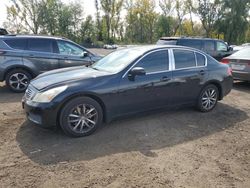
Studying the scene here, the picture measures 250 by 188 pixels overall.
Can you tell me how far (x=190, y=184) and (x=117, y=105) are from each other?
1957 mm

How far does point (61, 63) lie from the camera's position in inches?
316

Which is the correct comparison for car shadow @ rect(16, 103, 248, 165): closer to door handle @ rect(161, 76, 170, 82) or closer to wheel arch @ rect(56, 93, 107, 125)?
wheel arch @ rect(56, 93, 107, 125)

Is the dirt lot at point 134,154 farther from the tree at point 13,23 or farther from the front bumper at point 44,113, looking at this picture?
the tree at point 13,23

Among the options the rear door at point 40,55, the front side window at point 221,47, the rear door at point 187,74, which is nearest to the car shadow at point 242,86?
the rear door at point 187,74

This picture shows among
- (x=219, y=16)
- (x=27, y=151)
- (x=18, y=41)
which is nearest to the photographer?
(x=27, y=151)

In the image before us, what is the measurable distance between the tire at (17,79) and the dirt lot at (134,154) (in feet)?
7.21

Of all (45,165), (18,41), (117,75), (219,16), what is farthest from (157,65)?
(219,16)

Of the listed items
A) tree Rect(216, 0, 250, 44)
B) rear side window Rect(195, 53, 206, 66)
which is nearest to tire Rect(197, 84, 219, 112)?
rear side window Rect(195, 53, 206, 66)

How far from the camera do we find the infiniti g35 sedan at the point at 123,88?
4.20 metres

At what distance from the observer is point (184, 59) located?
552 centimetres

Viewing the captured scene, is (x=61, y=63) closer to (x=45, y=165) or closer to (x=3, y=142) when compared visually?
(x=3, y=142)

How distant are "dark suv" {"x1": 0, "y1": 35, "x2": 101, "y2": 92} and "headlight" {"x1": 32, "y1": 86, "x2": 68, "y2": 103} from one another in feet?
A: 12.3

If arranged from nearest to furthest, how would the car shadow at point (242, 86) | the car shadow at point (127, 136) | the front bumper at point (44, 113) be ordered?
1. the car shadow at point (127, 136)
2. the front bumper at point (44, 113)
3. the car shadow at point (242, 86)

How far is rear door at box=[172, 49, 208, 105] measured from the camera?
209 inches
